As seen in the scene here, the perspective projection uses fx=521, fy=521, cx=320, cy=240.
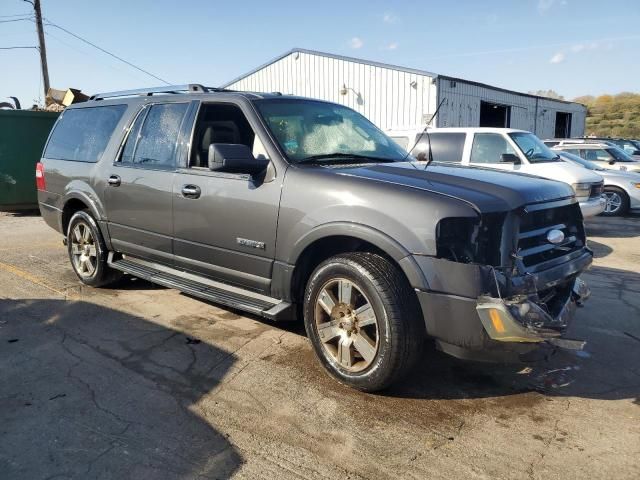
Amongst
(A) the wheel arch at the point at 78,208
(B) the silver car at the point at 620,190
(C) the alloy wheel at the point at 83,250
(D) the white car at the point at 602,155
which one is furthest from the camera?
(D) the white car at the point at 602,155

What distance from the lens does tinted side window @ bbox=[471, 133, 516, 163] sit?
9.44m

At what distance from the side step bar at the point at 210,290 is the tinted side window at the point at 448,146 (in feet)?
20.1

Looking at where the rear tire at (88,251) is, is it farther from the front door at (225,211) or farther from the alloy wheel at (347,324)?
the alloy wheel at (347,324)

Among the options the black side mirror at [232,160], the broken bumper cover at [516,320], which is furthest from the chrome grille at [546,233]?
the black side mirror at [232,160]

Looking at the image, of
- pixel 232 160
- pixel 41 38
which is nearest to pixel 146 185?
pixel 232 160

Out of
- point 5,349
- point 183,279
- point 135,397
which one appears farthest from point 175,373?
point 5,349

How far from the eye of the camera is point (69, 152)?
584cm

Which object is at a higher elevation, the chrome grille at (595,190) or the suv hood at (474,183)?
the suv hood at (474,183)

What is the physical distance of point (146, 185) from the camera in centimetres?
466

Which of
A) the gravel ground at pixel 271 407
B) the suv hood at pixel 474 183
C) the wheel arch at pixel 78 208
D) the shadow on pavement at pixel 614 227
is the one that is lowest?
the shadow on pavement at pixel 614 227

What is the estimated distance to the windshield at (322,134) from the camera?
3939mm

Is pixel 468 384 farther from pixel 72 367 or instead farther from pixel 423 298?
pixel 72 367

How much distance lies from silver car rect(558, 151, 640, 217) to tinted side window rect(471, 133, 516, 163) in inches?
115

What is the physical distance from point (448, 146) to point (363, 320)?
282 inches
